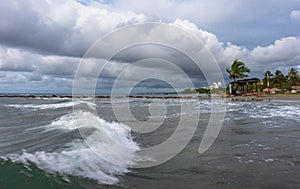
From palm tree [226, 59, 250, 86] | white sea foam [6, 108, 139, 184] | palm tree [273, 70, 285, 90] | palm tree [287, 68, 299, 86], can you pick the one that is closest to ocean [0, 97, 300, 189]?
white sea foam [6, 108, 139, 184]

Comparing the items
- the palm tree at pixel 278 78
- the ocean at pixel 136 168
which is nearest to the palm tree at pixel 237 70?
the palm tree at pixel 278 78

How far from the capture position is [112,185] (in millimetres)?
3938

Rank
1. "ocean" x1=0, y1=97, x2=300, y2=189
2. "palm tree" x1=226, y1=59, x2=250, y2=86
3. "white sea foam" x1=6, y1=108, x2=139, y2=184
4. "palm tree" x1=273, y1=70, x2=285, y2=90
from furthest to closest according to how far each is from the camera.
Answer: "palm tree" x1=273, y1=70, x2=285, y2=90 → "palm tree" x1=226, y1=59, x2=250, y2=86 → "white sea foam" x1=6, y1=108, x2=139, y2=184 → "ocean" x1=0, y1=97, x2=300, y2=189

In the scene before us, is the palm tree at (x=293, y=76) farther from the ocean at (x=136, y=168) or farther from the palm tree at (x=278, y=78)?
the ocean at (x=136, y=168)

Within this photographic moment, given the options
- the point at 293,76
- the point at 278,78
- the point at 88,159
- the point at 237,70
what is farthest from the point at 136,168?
the point at 293,76

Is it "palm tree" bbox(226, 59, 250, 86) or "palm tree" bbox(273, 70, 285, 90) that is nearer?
"palm tree" bbox(226, 59, 250, 86)

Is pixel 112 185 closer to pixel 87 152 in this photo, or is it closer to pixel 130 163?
pixel 130 163

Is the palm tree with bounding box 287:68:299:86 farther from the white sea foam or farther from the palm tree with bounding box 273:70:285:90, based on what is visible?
the white sea foam

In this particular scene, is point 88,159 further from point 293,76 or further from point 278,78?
point 293,76

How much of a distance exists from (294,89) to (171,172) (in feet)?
264

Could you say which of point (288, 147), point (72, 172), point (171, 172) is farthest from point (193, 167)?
point (288, 147)

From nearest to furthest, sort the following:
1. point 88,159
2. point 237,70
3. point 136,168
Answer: point 136,168, point 88,159, point 237,70

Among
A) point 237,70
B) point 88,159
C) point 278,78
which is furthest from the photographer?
point 278,78

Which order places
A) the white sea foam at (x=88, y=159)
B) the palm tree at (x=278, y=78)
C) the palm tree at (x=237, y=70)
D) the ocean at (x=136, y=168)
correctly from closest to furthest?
the ocean at (x=136, y=168) < the white sea foam at (x=88, y=159) < the palm tree at (x=237, y=70) < the palm tree at (x=278, y=78)
